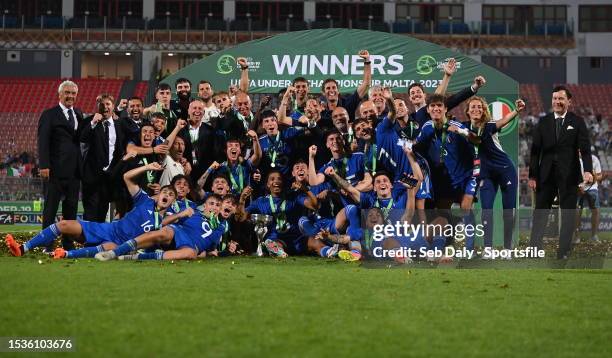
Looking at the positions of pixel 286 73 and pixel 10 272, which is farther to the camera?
A: pixel 286 73

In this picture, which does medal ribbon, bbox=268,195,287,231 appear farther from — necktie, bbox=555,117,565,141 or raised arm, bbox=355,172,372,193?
necktie, bbox=555,117,565,141

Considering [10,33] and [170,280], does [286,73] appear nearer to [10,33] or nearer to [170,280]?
[170,280]

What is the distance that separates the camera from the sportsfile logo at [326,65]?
14781mm

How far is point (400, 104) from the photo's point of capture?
11.3m

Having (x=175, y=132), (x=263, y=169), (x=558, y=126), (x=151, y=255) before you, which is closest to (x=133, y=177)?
(x=175, y=132)

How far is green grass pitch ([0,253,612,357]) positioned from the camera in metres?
5.02

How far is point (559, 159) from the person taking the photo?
35.4ft

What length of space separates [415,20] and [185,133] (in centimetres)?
3513

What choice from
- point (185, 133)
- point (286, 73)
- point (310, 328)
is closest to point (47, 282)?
point (310, 328)

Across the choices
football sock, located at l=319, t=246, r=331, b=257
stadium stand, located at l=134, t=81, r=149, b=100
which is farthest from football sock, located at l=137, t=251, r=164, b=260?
stadium stand, located at l=134, t=81, r=149, b=100

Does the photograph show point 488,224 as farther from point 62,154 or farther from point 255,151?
point 62,154

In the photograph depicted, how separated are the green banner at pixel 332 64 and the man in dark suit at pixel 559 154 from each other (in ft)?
12.7

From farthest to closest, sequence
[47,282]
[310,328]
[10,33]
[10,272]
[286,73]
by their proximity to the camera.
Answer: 1. [10,33]
2. [286,73]
3. [10,272]
4. [47,282]
5. [310,328]

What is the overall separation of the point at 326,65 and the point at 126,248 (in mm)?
5828
